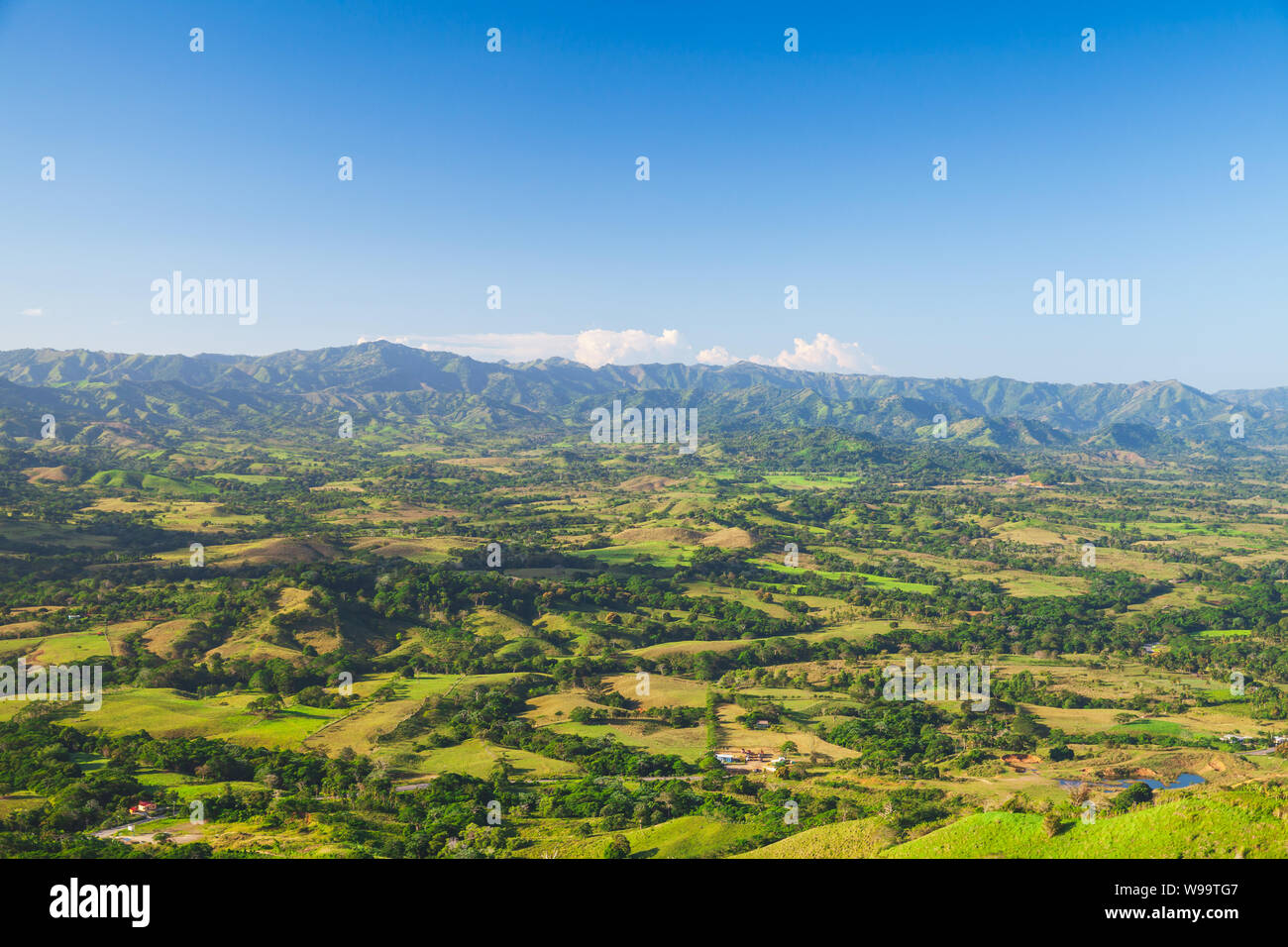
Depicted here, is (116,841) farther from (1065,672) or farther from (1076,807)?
(1065,672)

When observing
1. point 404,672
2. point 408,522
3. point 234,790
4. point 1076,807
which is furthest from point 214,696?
point 408,522

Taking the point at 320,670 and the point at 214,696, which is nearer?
the point at 214,696

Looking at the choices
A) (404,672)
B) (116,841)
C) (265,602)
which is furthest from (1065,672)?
(265,602)

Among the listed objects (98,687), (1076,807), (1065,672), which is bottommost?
(1065,672)

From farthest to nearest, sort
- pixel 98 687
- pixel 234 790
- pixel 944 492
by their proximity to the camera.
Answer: pixel 944 492 → pixel 98 687 → pixel 234 790
